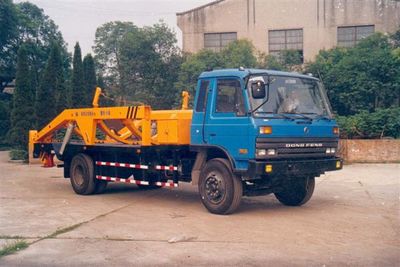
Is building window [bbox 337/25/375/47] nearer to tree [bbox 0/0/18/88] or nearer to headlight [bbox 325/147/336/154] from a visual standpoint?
headlight [bbox 325/147/336/154]

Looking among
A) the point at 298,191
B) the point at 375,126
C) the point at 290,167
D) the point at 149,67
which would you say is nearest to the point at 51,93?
the point at 149,67

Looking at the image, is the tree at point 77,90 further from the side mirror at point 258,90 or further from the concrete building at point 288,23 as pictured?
the side mirror at point 258,90

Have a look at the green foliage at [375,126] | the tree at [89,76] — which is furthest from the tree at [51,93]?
the green foliage at [375,126]

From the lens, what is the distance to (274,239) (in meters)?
8.12

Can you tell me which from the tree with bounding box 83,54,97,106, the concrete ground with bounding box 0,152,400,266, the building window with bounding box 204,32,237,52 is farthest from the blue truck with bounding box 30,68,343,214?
the building window with bounding box 204,32,237,52

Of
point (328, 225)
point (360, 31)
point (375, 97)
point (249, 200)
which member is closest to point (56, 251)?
point (328, 225)

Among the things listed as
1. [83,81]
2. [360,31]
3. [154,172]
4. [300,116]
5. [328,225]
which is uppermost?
[360,31]

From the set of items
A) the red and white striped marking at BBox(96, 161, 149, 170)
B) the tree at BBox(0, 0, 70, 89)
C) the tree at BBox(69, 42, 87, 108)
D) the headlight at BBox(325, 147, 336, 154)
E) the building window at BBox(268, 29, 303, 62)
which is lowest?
the red and white striped marking at BBox(96, 161, 149, 170)

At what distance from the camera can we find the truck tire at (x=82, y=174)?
12930mm

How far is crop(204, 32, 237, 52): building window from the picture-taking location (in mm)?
33531

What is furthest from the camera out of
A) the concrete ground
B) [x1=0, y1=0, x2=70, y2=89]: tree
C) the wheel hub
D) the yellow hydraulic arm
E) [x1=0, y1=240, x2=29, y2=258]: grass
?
[x1=0, y1=0, x2=70, y2=89]: tree

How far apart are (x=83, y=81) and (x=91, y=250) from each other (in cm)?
1960

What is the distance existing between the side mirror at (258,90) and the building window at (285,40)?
2378 centimetres

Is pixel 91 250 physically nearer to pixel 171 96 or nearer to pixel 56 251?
pixel 56 251
